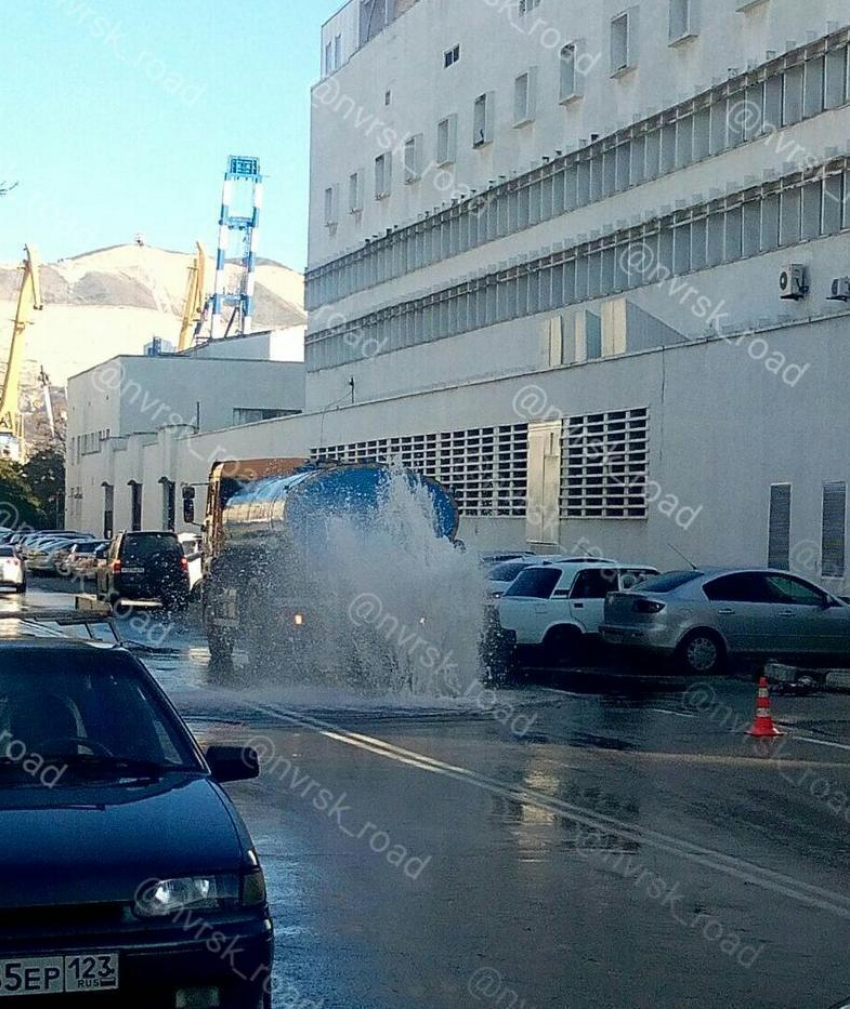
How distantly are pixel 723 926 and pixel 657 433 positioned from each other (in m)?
28.4

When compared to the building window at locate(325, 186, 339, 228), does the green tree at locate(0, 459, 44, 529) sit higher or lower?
lower

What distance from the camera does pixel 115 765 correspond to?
7.03 metres

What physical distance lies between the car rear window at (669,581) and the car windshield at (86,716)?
702 inches

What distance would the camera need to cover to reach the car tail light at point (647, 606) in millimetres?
24328

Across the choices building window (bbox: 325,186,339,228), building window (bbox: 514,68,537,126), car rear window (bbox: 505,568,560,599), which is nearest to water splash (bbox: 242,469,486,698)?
car rear window (bbox: 505,568,560,599)

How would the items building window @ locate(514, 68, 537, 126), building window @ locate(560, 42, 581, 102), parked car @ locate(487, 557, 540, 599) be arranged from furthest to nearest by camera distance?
building window @ locate(514, 68, 537, 126), building window @ locate(560, 42, 581, 102), parked car @ locate(487, 557, 540, 599)

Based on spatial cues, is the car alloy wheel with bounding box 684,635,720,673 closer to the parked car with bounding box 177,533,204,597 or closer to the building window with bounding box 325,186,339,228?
the parked car with bounding box 177,533,204,597

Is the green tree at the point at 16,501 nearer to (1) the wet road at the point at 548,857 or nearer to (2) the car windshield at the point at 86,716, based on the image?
(1) the wet road at the point at 548,857

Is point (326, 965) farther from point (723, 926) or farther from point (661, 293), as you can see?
point (661, 293)

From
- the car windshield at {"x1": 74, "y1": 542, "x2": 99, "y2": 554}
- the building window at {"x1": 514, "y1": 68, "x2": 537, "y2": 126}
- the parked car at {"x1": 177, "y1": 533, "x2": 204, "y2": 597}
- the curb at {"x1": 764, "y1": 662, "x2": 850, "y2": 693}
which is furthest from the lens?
the car windshield at {"x1": 74, "y1": 542, "x2": 99, "y2": 554}

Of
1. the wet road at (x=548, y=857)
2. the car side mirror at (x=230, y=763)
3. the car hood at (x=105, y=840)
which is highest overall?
the car side mirror at (x=230, y=763)

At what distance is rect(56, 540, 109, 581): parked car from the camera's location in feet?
182

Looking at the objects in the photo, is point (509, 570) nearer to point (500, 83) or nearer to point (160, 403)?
point (500, 83)

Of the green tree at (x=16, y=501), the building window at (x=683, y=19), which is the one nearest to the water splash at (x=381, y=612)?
the building window at (x=683, y=19)
